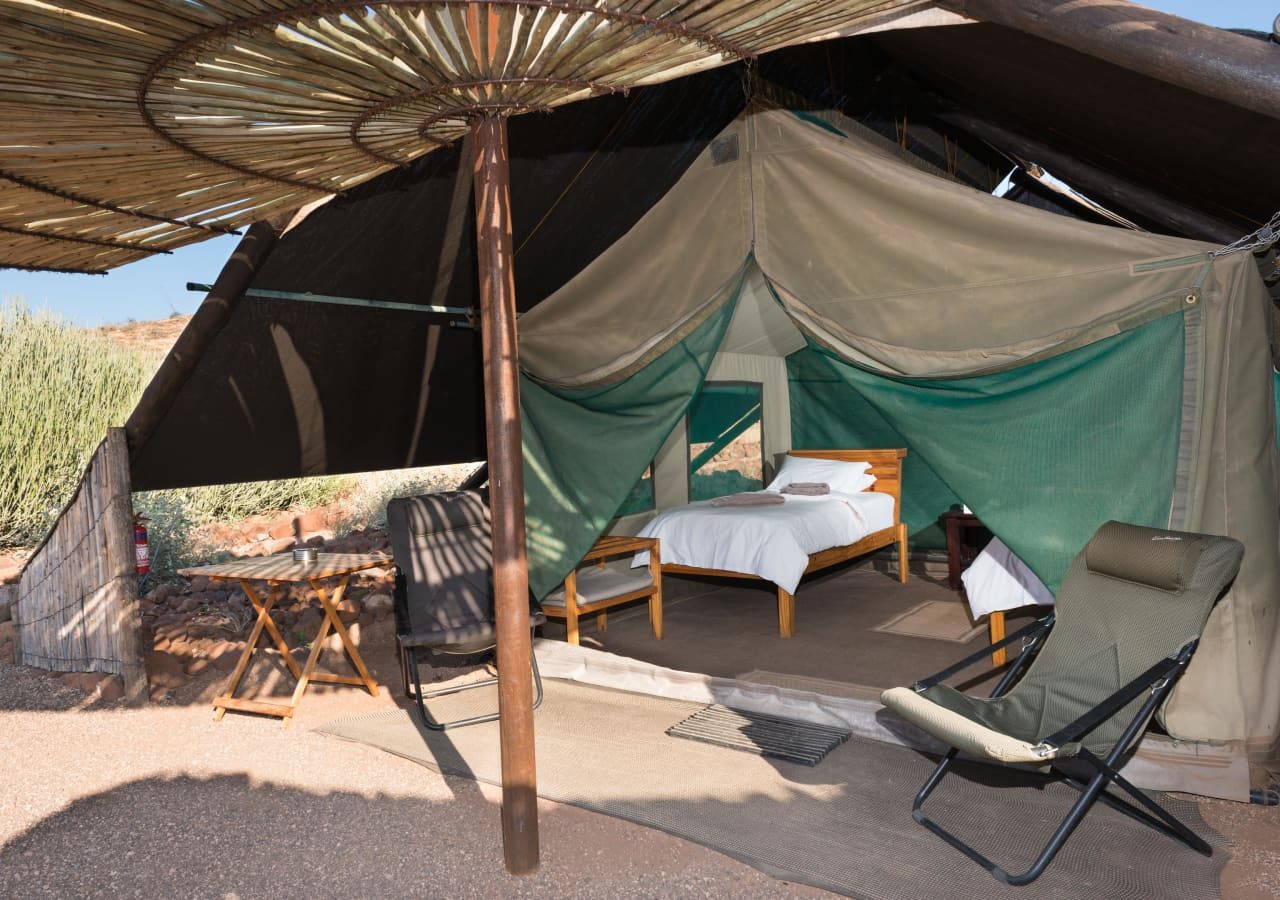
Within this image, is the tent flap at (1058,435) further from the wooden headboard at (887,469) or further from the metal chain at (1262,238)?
the wooden headboard at (887,469)

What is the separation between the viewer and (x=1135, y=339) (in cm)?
311

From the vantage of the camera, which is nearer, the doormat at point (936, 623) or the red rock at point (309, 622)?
the doormat at point (936, 623)

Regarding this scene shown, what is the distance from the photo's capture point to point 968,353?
11.1ft

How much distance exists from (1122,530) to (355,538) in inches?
244

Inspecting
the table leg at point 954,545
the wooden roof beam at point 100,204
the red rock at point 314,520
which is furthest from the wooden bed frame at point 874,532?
the red rock at point 314,520

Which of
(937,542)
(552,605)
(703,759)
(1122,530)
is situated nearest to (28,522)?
(552,605)

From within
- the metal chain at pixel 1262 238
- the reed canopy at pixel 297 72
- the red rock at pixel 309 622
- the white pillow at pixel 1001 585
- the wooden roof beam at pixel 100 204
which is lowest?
the red rock at pixel 309 622

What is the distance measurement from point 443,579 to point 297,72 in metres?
2.62

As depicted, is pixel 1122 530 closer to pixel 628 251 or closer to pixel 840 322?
pixel 840 322

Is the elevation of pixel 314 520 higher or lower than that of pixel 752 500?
lower

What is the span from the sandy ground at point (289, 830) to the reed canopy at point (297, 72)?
6.73 feet

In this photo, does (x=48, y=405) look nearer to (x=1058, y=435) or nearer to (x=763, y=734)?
(x=763, y=734)

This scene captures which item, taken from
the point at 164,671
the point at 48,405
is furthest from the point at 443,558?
the point at 48,405

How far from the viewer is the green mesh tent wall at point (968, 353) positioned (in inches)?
117
